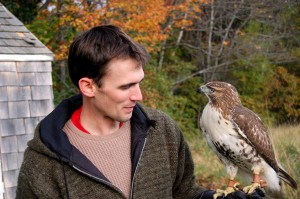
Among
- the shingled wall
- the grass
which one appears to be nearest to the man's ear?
the grass

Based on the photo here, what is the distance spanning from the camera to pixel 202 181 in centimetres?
839

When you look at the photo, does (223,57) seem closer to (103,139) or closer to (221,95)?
(221,95)

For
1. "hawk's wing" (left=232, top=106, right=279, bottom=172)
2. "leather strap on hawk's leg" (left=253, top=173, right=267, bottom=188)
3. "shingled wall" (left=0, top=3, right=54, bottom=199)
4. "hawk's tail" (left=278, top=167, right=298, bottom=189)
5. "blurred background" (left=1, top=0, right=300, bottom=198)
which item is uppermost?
"hawk's wing" (left=232, top=106, right=279, bottom=172)

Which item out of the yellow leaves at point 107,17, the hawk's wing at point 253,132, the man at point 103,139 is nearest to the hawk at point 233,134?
the hawk's wing at point 253,132

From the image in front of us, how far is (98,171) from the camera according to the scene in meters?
2.46

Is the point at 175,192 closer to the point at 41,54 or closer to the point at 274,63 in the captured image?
the point at 41,54

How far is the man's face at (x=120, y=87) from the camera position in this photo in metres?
2.42

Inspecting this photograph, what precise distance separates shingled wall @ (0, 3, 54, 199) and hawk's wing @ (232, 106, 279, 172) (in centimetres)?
444

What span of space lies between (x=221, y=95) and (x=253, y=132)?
0.33 meters

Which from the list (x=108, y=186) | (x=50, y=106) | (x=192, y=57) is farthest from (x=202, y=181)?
(x=192, y=57)

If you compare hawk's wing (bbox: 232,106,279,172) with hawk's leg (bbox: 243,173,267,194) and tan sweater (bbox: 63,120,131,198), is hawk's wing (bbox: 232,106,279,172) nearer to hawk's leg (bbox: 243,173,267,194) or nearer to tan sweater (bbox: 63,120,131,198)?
hawk's leg (bbox: 243,173,267,194)

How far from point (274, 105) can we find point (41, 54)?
15424mm

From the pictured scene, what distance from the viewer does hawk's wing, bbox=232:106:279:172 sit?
305 centimetres

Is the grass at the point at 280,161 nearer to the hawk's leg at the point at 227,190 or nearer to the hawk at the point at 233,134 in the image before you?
the hawk at the point at 233,134
